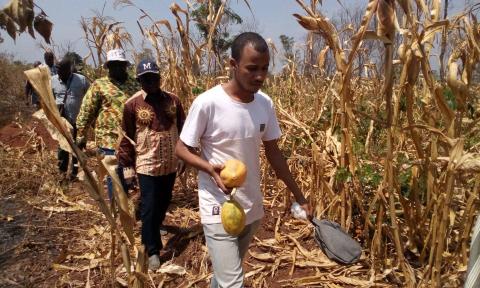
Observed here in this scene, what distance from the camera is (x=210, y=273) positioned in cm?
286

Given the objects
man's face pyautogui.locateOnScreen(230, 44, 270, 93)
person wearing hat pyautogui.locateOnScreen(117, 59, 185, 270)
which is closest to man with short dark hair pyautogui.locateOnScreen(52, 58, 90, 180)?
person wearing hat pyautogui.locateOnScreen(117, 59, 185, 270)

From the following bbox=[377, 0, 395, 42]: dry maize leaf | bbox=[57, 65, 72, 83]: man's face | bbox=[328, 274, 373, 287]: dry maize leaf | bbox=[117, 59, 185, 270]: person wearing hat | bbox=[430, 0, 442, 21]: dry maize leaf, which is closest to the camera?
bbox=[377, 0, 395, 42]: dry maize leaf

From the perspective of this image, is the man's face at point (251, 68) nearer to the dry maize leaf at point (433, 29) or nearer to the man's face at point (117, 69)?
the dry maize leaf at point (433, 29)

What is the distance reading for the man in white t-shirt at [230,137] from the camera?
5.59 feet

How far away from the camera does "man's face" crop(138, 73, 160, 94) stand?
2904 mm

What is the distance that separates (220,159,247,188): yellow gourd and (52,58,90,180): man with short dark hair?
3.81 metres

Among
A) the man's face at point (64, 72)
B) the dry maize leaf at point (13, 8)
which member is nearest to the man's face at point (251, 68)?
the dry maize leaf at point (13, 8)

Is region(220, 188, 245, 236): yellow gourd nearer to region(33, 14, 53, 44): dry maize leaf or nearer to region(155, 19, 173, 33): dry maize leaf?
region(33, 14, 53, 44): dry maize leaf

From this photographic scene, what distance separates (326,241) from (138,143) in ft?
5.50

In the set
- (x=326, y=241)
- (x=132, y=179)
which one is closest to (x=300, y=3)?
(x=326, y=241)

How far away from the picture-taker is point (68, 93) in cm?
492

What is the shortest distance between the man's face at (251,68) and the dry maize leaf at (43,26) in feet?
2.85

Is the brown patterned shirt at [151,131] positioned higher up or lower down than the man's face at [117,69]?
lower down

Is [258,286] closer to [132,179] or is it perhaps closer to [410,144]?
[132,179]
